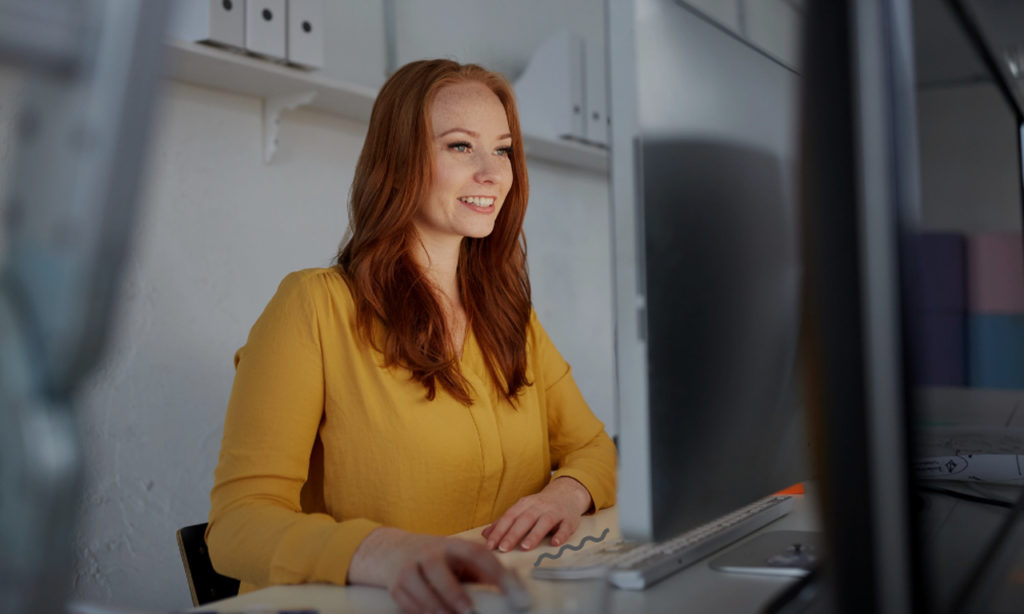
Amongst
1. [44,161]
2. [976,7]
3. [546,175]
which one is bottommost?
[44,161]

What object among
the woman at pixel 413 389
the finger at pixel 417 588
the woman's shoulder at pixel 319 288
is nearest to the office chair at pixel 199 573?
the woman at pixel 413 389

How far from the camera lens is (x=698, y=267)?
738 millimetres

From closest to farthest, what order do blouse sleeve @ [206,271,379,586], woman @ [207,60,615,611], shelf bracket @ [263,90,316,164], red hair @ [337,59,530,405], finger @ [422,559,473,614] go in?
finger @ [422,559,473,614] → blouse sleeve @ [206,271,379,586] → woman @ [207,60,615,611] → red hair @ [337,59,530,405] → shelf bracket @ [263,90,316,164]

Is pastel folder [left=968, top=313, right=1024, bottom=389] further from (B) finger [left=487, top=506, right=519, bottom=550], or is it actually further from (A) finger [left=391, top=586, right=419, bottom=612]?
(A) finger [left=391, top=586, right=419, bottom=612]

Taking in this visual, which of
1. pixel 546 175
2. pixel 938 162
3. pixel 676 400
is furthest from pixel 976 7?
pixel 546 175

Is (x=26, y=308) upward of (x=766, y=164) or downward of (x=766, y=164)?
downward

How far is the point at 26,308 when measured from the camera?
397 millimetres

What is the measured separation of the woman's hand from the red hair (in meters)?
0.28

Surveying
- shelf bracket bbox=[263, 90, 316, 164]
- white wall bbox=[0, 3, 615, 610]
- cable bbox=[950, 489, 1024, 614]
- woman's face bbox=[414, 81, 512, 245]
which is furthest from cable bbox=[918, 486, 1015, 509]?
shelf bracket bbox=[263, 90, 316, 164]

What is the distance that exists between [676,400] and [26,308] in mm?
470

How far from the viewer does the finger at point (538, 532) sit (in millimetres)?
1093

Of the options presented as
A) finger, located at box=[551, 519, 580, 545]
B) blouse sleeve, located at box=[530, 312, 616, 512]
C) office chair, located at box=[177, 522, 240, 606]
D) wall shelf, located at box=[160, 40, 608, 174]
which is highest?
wall shelf, located at box=[160, 40, 608, 174]

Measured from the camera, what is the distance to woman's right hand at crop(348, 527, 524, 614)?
30.5 inches

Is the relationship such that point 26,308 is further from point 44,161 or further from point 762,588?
point 762,588
